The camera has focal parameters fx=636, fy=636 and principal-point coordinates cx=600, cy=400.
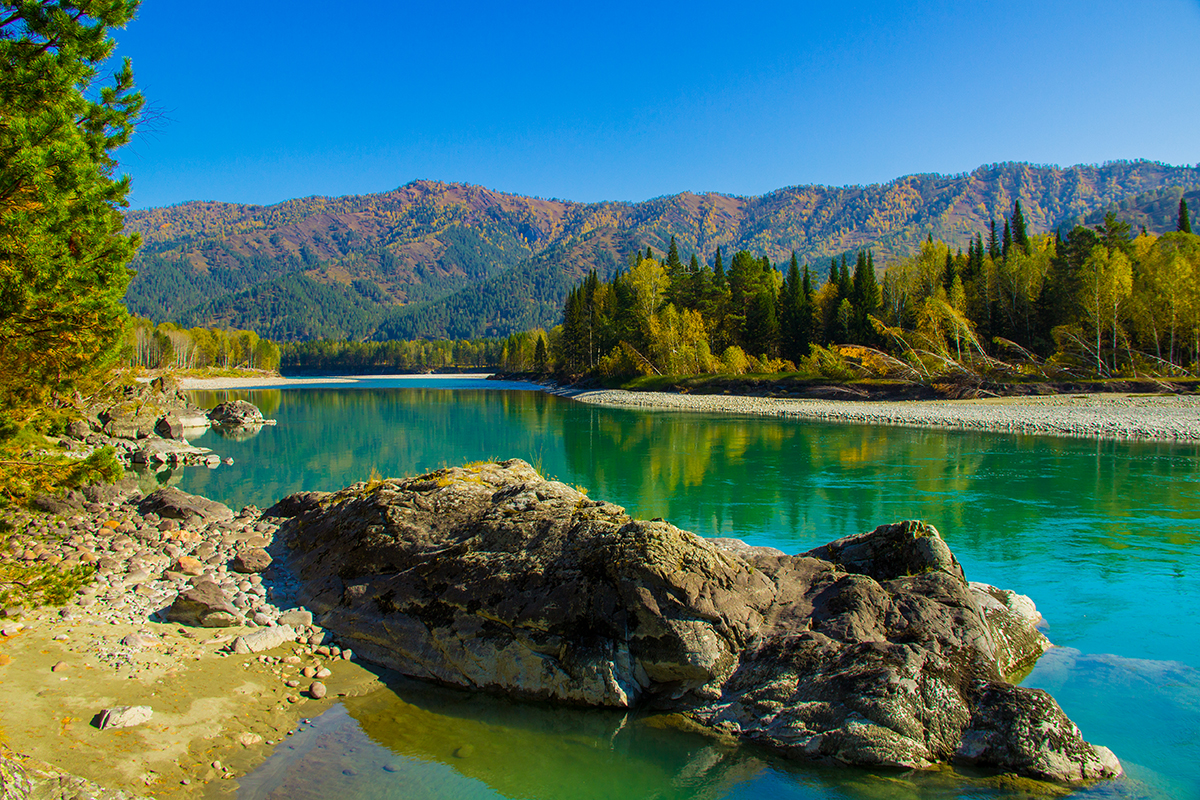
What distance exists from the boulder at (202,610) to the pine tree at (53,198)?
3.57 m

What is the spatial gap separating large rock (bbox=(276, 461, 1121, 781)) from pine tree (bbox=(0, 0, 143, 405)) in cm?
485

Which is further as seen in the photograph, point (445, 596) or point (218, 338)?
point (218, 338)

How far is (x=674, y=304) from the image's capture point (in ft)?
274

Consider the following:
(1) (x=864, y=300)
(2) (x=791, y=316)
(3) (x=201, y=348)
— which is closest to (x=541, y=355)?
(2) (x=791, y=316)

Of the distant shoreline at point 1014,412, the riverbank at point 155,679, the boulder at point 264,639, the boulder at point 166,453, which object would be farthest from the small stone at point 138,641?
the distant shoreline at point 1014,412

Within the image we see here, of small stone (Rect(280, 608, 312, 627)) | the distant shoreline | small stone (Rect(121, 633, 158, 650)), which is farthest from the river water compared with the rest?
the distant shoreline

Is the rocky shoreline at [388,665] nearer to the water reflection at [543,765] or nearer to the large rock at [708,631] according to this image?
the large rock at [708,631]

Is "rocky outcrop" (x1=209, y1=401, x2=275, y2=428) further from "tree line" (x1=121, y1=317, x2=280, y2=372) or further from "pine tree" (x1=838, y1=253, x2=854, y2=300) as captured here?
"pine tree" (x1=838, y1=253, x2=854, y2=300)

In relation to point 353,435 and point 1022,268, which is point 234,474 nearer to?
point 353,435

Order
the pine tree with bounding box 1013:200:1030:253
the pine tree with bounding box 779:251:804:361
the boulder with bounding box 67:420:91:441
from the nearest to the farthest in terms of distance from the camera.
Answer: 1. the boulder with bounding box 67:420:91:441
2. the pine tree with bounding box 1013:200:1030:253
3. the pine tree with bounding box 779:251:804:361

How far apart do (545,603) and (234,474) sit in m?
22.9

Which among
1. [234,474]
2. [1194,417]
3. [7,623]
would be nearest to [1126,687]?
[7,623]

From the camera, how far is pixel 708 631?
761 centimetres

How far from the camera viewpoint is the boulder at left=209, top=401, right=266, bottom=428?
46.2 meters
